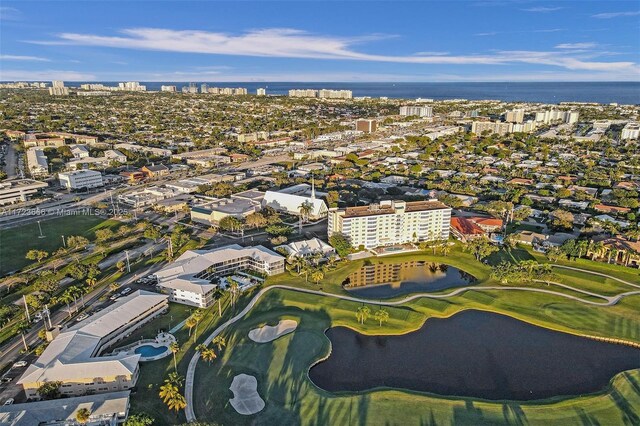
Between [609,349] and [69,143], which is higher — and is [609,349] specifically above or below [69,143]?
below

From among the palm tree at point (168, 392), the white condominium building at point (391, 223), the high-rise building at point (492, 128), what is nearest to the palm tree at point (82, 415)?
the palm tree at point (168, 392)

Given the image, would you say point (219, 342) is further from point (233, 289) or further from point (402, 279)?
point (402, 279)

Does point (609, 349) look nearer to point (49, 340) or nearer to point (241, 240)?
point (241, 240)

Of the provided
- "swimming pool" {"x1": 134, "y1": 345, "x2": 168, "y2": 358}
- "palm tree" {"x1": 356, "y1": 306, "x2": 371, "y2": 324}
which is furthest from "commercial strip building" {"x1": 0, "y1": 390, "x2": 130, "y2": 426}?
"palm tree" {"x1": 356, "y1": 306, "x2": 371, "y2": 324}

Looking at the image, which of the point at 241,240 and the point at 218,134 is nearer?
the point at 241,240

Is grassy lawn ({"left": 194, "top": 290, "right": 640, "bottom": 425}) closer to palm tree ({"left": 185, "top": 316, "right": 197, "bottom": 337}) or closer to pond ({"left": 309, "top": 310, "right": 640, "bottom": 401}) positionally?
pond ({"left": 309, "top": 310, "right": 640, "bottom": 401})

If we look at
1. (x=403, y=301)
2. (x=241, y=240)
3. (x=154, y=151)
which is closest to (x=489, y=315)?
(x=403, y=301)
